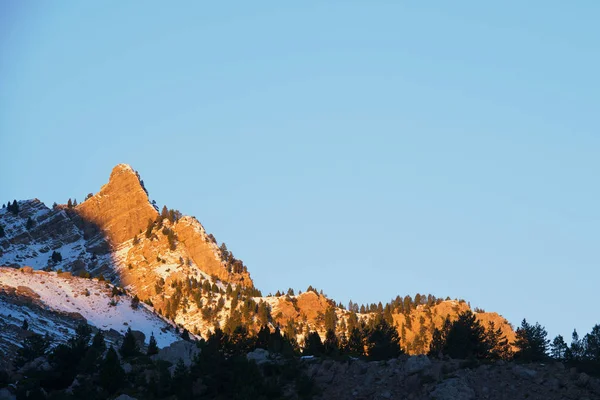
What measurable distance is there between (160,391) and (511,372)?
27.6 meters

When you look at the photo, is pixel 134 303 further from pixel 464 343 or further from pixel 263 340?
pixel 464 343

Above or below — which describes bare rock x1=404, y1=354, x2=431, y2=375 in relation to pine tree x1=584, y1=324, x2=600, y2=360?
below

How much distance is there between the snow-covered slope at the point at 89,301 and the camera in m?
164

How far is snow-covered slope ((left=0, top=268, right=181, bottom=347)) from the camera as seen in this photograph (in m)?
164

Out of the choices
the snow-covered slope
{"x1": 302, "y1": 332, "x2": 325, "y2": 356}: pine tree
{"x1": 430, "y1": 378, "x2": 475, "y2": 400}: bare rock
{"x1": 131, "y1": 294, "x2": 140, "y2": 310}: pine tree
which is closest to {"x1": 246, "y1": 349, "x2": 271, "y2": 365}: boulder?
{"x1": 302, "y1": 332, "x2": 325, "y2": 356}: pine tree

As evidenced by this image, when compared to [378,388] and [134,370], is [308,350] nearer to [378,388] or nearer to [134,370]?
[134,370]

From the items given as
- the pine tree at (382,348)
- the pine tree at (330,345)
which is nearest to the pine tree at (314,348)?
the pine tree at (330,345)

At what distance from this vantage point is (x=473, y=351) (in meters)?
81.9

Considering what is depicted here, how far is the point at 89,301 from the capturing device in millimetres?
175250

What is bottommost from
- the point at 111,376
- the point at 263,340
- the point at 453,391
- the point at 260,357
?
the point at 453,391

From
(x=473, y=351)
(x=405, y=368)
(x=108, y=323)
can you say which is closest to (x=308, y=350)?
(x=473, y=351)

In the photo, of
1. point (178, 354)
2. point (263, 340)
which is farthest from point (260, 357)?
point (263, 340)

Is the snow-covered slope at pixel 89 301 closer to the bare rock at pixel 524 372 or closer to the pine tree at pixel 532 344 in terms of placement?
the pine tree at pixel 532 344

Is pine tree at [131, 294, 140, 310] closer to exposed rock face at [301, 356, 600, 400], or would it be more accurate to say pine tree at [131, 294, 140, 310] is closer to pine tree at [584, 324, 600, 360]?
pine tree at [584, 324, 600, 360]
